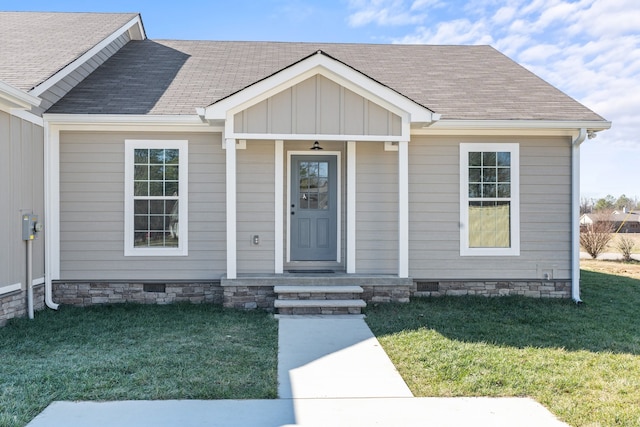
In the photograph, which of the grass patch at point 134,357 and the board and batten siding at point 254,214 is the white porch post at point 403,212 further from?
the grass patch at point 134,357

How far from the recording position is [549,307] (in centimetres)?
684

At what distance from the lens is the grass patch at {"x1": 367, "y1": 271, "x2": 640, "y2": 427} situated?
3.59m

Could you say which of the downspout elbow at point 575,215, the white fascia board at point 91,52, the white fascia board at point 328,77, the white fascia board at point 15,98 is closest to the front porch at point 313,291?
the white fascia board at point 328,77

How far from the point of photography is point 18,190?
6.05m

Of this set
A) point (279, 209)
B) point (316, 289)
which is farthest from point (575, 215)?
point (279, 209)

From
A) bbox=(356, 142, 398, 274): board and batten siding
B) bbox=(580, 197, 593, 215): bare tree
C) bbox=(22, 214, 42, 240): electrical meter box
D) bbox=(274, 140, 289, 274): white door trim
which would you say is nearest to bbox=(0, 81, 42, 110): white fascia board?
bbox=(22, 214, 42, 240): electrical meter box

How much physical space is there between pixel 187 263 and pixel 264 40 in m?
6.13

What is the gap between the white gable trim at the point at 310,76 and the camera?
20.9 feet

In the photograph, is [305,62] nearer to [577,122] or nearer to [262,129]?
[262,129]

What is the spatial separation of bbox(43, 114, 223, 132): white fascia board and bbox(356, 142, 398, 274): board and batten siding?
255 cm

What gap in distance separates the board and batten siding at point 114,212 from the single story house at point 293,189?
22 millimetres

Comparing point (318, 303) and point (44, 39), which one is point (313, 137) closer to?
point (318, 303)

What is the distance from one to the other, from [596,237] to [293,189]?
1167cm

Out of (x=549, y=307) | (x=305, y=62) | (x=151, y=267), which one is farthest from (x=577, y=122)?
(x=151, y=267)
